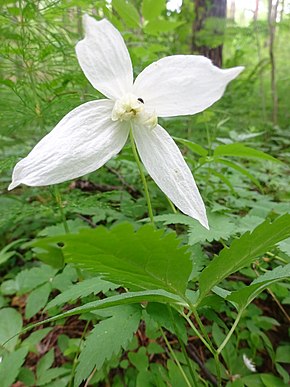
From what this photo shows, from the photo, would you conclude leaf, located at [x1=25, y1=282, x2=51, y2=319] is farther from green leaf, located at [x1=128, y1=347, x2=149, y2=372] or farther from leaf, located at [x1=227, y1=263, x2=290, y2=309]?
leaf, located at [x1=227, y1=263, x2=290, y2=309]

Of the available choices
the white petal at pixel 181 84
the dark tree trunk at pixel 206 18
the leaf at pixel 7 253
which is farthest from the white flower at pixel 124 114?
the dark tree trunk at pixel 206 18

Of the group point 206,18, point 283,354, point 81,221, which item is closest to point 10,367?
point 81,221

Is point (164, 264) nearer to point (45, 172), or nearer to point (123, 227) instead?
point (123, 227)

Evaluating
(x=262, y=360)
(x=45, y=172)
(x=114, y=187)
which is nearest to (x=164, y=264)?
(x=45, y=172)

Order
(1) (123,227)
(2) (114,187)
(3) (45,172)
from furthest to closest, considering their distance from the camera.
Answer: (2) (114,187) → (3) (45,172) → (1) (123,227)

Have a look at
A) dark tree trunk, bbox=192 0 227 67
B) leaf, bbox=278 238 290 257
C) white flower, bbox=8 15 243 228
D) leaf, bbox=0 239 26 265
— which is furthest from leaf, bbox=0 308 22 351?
dark tree trunk, bbox=192 0 227 67

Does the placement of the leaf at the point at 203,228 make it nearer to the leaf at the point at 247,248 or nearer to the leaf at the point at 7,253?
the leaf at the point at 247,248

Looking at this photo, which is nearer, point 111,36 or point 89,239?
point 89,239
